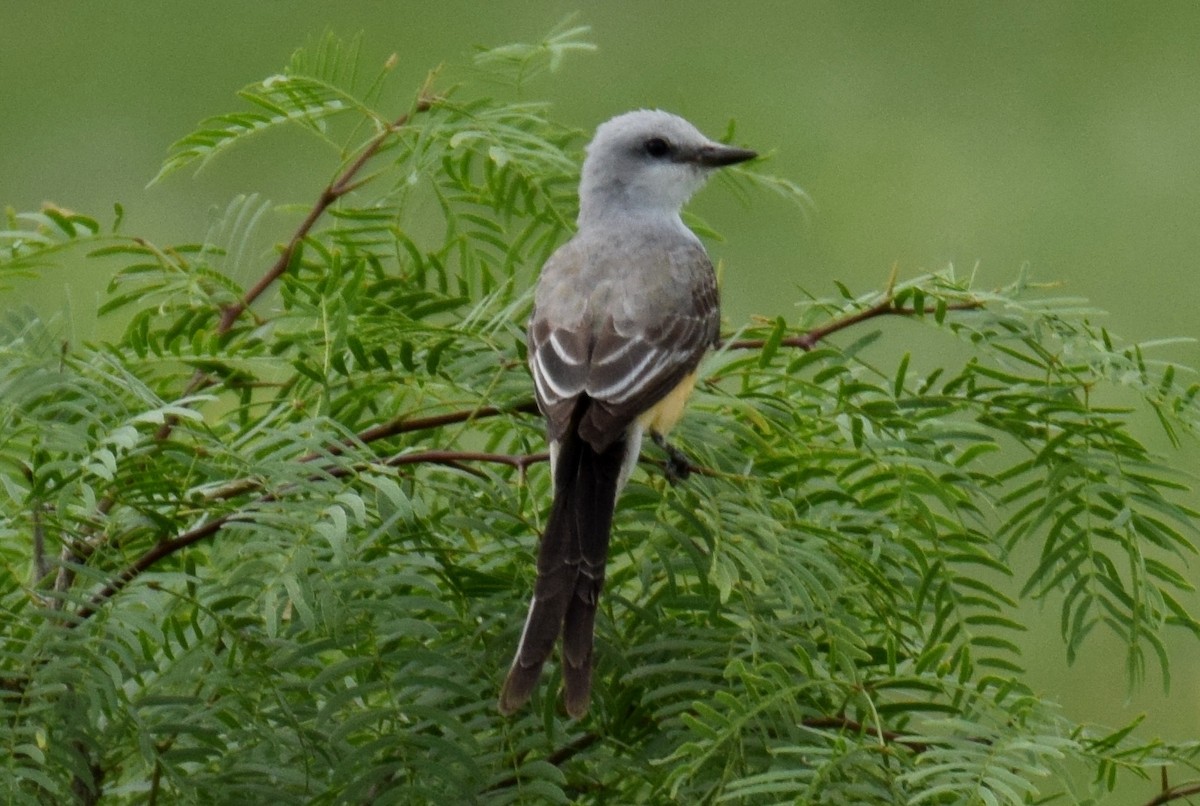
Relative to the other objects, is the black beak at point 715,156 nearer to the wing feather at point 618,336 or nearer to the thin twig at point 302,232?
the wing feather at point 618,336

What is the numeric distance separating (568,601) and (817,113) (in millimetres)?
7194

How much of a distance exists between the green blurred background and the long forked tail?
15.1ft

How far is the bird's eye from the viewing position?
3.48m

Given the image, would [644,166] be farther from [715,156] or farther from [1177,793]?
[1177,793]

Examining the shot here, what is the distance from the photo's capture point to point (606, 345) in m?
2.61

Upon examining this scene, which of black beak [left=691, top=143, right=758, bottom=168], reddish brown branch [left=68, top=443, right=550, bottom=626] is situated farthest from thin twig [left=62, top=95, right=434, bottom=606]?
black beak [left=691, top=143, right=758, bottom=168]

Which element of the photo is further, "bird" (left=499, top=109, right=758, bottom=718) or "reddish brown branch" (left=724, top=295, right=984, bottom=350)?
"reddish brown branch" (left=724, top=295, right=984, bottom=350)

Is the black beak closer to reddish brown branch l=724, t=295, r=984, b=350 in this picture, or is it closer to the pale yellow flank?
the pale yellow flank

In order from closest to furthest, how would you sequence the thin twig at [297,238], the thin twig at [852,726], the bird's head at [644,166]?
the thin twig at [852,726]
the thin twig at [297,238]
the bird's head at [644,166]

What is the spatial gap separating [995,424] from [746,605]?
15.7 inches

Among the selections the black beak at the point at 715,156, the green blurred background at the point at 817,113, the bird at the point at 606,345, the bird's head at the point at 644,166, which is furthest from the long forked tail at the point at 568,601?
the green blurred background at the point at 817,113

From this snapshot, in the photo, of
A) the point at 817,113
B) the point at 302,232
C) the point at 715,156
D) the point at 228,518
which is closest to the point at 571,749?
the point at 228,518

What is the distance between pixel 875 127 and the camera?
854 cm

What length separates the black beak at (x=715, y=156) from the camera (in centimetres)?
322
